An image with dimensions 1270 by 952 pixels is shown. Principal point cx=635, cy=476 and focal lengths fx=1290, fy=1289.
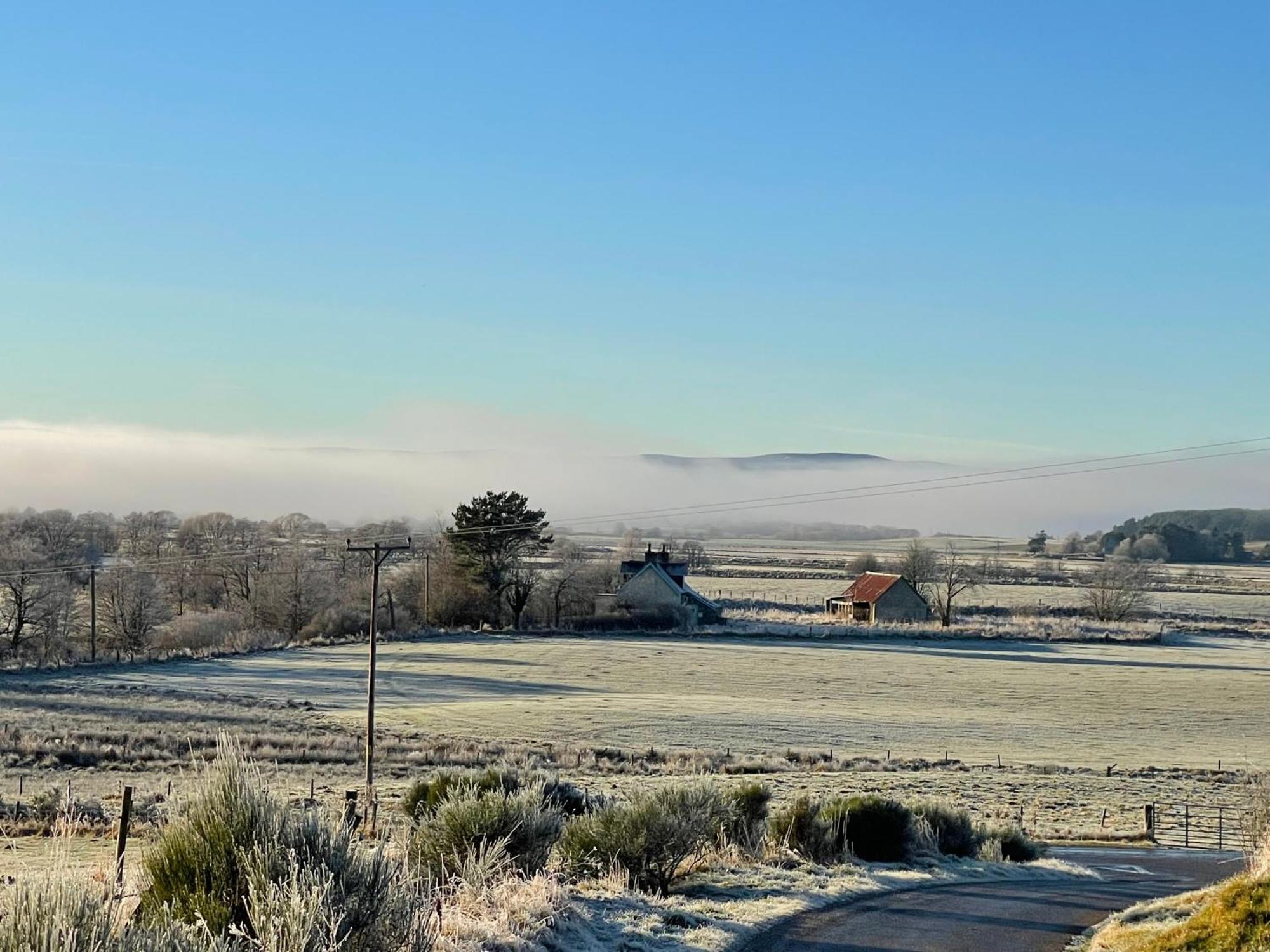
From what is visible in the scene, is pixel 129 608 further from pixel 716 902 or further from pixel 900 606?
pixel 716 902

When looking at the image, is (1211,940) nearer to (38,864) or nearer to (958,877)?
(958,877)

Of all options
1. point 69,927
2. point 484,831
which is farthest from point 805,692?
point 69,927

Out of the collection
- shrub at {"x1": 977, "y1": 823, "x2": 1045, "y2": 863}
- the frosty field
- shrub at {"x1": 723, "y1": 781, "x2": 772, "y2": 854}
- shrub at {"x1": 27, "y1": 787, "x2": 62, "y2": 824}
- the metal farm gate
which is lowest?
the frosty field

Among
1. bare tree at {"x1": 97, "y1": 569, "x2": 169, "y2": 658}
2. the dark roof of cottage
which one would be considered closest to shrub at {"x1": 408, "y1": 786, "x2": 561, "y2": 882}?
bare tree at {"x1": 97, "y1": 569, "x2": 169, "y2": 658}

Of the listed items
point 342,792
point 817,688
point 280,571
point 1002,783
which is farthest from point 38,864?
point 280,571

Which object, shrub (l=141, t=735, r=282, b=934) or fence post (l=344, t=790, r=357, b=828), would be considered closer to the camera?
shrub (l=141, t=735, r=282, b=934)

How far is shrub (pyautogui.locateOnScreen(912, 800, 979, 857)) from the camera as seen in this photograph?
22.1 metres

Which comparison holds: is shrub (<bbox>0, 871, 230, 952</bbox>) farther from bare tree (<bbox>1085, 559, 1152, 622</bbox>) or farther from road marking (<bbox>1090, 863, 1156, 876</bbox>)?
bare tree (<bbox>1085, 559, 1152, 622</bbox>)

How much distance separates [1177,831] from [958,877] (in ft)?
50.3

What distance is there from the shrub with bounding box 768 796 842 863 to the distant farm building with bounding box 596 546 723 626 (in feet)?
255

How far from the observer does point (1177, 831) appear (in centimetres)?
3162

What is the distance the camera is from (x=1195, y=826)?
106 feet

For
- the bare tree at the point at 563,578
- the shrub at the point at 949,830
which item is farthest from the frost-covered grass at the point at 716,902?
the bare tree at the point at 563,578

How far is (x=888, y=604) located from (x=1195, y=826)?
7091 cm
